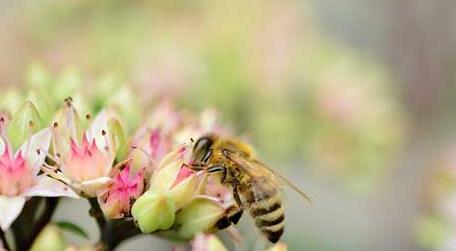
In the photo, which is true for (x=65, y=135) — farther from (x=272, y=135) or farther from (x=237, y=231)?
(x=272, y=135)

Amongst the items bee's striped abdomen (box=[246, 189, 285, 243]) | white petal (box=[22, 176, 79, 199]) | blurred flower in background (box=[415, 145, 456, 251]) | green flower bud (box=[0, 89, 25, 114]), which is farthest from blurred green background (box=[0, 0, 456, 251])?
white petal (box=[22, 176, 79, 199])

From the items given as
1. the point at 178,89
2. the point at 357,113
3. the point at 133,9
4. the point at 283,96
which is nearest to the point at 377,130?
the point at 357,113

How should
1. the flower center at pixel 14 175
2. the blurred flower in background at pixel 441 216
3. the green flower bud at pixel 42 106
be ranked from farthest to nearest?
the blurred flower in background at pixel 441 216
the green flower bud at pixel 42 106
the flower center at pixel 14 175

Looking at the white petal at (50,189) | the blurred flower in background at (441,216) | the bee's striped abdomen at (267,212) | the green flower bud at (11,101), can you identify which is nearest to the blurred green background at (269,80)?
the blurred flower in background at (441,216)

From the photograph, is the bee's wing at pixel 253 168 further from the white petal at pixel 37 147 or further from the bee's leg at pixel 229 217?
the white petal at pixel 37 147

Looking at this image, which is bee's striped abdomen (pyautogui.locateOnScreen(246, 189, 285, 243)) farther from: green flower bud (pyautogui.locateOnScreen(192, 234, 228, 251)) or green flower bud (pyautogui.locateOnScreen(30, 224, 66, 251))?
green flower bud (pyautogui.locateOnScreen(30, 224, 66, 251))

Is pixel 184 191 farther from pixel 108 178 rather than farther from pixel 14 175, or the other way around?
pixel 14 175

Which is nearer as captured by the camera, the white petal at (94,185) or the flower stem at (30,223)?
the white petal at (94,185)
